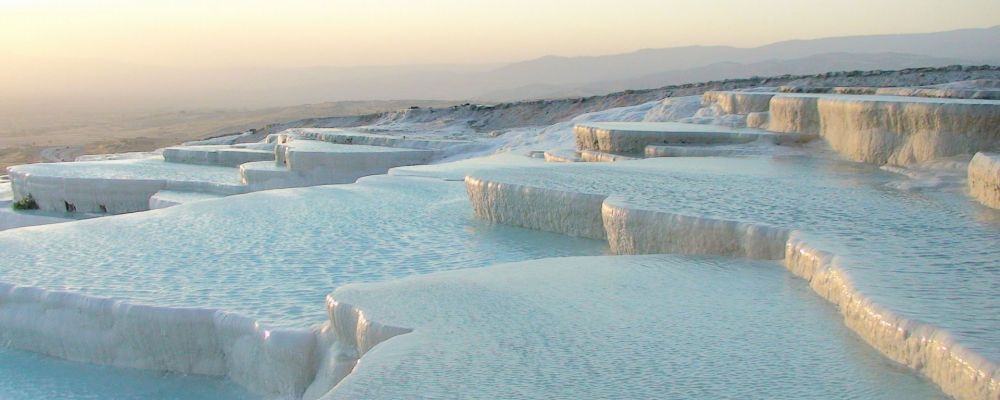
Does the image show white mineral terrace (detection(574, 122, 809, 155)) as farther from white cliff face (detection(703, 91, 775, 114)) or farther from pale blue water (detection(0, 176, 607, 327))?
pale blue water (detection(0, 176, 607, 327))

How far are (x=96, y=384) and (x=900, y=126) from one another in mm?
4995

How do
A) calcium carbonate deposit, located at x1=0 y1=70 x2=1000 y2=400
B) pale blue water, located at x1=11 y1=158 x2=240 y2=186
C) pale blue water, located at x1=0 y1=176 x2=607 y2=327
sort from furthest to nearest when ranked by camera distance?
1. pale blue water, located at x1=11 y1=158 x2=240 y2=186
2. pale blue water, located at x1=0 y1=176 x2=607 y2=327
3. calcium carbonate deposit, located at x1=0 y1=70 x2=1000 y2=400

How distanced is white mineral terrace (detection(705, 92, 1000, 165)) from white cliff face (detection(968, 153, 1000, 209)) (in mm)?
966

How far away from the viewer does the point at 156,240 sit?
18.0 ft

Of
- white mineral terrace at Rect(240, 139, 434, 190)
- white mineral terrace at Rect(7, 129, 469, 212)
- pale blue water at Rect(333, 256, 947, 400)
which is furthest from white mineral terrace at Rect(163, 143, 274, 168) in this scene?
pale blue water at Rect(333, 256, 947, 400)

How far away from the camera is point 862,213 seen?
4410 millimetres

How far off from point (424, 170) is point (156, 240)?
3.32 m

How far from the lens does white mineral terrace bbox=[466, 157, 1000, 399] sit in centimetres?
264

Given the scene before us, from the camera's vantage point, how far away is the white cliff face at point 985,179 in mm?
4578

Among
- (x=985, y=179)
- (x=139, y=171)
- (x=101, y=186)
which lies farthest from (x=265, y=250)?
(x=139, y=171)

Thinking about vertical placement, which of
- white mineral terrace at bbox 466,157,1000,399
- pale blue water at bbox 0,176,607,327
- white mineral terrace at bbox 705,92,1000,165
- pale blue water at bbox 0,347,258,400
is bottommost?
pale blue water at bbox 0,347,258,400

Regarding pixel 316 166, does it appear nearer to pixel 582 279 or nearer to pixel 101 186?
pixel 101 186

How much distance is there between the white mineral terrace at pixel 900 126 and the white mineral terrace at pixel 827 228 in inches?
9.7

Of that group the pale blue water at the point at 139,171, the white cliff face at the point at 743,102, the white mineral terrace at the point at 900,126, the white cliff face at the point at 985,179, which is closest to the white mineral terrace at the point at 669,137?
the white mineral terrace at the point at 900,126
